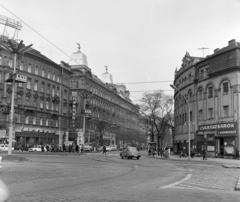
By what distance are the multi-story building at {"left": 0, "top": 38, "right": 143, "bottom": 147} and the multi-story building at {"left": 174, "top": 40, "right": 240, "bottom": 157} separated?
22335 millimetres

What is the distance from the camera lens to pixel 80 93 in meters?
89.6

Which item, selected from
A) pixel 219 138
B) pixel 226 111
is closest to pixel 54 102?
pixel 219 138

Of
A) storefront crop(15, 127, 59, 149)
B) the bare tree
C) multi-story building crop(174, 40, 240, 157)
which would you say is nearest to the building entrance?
multi-story building crop(174, 40, 240, 157)

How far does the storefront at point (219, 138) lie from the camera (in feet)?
139

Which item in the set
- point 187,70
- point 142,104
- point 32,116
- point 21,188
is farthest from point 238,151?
point 32,116

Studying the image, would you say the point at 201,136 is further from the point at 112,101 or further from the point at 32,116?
the point at 112,101

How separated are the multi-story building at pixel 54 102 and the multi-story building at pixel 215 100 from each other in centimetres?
2234

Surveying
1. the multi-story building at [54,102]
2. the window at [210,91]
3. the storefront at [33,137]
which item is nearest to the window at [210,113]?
the window at [210,91]

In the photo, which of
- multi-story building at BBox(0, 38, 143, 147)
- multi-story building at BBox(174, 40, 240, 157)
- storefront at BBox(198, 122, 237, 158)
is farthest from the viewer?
multi-story building at BBox(0, 38, 143, 147)

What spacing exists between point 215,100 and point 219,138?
17.6 ft

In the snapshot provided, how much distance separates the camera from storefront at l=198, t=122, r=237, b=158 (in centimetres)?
4228

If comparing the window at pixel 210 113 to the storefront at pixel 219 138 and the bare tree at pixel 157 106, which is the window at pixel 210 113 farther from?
the bare tree at pixel 157 106

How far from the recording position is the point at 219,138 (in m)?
45.1

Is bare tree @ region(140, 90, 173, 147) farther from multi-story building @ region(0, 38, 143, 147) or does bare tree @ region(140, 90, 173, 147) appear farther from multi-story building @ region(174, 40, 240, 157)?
multi-story building @ region(0, 38, 143, 147)
